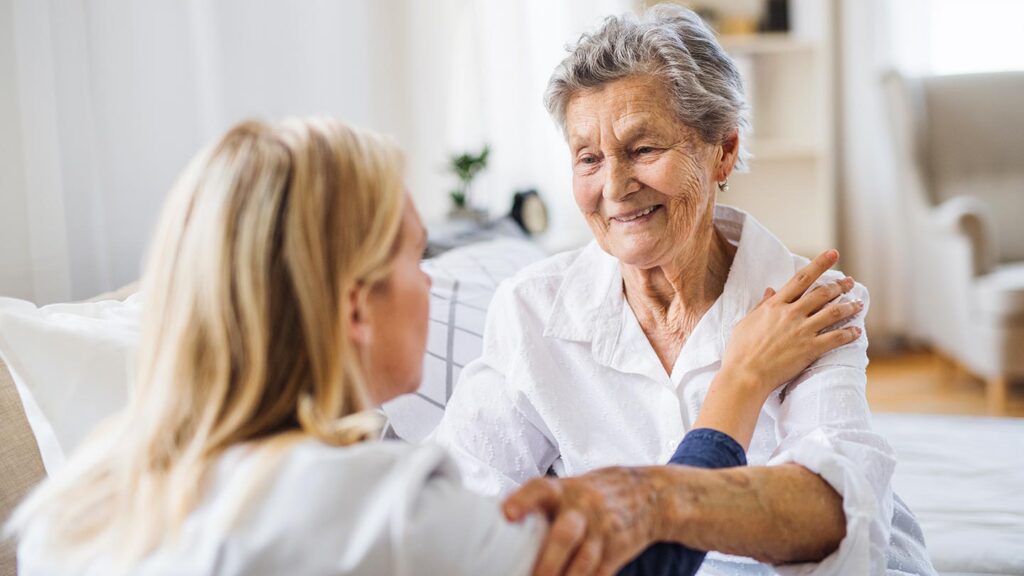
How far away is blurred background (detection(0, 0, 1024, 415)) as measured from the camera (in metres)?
1.80

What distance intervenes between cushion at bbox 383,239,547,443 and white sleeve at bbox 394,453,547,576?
75 cm

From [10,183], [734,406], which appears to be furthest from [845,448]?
[10,183]

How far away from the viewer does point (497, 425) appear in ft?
4.83

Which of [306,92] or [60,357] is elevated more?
[306,92]

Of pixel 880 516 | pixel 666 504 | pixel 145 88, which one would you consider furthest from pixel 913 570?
pixel 145 88

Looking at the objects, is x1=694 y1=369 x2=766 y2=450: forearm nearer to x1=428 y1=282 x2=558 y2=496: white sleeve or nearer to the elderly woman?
the elderly woman

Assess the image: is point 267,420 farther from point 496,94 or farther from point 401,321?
point 496,94

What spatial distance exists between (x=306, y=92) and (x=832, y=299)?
1.92 metres

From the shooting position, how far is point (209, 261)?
2.70 ft

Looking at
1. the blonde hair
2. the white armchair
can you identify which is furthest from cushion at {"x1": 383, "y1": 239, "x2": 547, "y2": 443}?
the white armchair

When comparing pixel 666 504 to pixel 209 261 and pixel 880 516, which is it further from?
pixel 209 261

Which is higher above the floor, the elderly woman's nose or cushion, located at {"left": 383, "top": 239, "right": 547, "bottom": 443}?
the elderly woman's nose

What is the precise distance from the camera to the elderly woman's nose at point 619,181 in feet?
4.77

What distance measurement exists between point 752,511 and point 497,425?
1.59 feet
